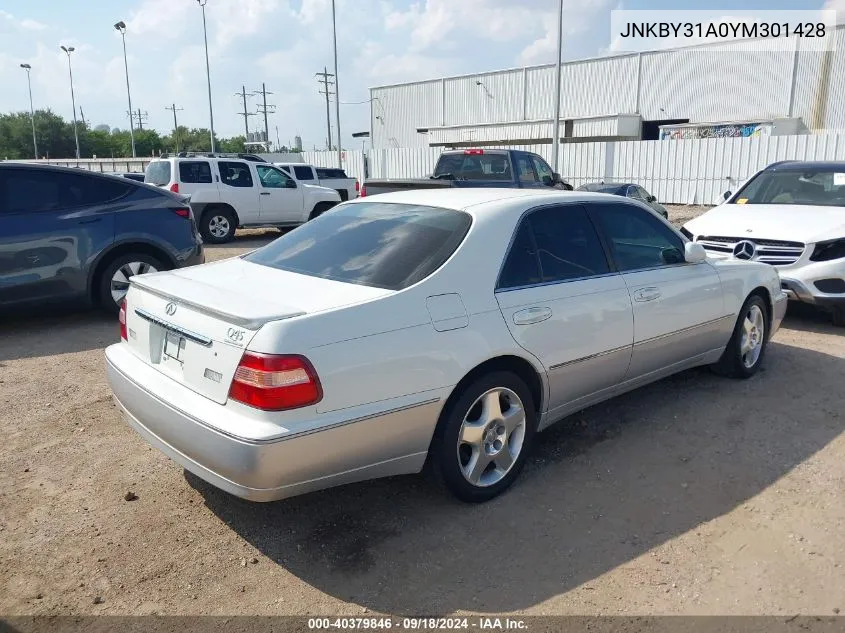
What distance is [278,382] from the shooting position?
8.98ft

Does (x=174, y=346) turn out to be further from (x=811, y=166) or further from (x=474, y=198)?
(x=811, y=166)

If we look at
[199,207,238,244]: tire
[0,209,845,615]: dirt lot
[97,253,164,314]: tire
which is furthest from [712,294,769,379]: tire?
[199,207,238,244]: tire

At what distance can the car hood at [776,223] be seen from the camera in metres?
6.79

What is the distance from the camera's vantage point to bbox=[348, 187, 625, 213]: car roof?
12.6 ft

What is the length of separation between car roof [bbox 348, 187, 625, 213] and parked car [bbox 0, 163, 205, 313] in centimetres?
364

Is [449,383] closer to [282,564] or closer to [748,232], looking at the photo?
→ [282,564]

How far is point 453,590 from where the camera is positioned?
2.88 m

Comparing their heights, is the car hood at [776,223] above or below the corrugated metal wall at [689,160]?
below

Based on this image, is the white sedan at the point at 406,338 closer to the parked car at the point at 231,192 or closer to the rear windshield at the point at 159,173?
the parked car at the point at 231,192

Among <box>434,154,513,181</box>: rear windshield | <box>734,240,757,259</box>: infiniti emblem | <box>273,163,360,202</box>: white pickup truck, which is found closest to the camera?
<box>734,240,757,259</box>: infiniti emblem

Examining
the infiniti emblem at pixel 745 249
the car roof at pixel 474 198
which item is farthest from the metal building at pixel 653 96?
the car roof at pixel 474 198

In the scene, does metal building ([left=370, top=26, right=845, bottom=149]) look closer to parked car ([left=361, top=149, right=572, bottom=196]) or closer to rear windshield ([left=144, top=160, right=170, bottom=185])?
parked car ([left=361, top=149, right=572, bottom=196])

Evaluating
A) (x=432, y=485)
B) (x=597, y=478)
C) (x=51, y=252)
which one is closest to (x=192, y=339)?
(x=432, y=485)

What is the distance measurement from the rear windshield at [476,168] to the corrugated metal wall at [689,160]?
51.2 ft
